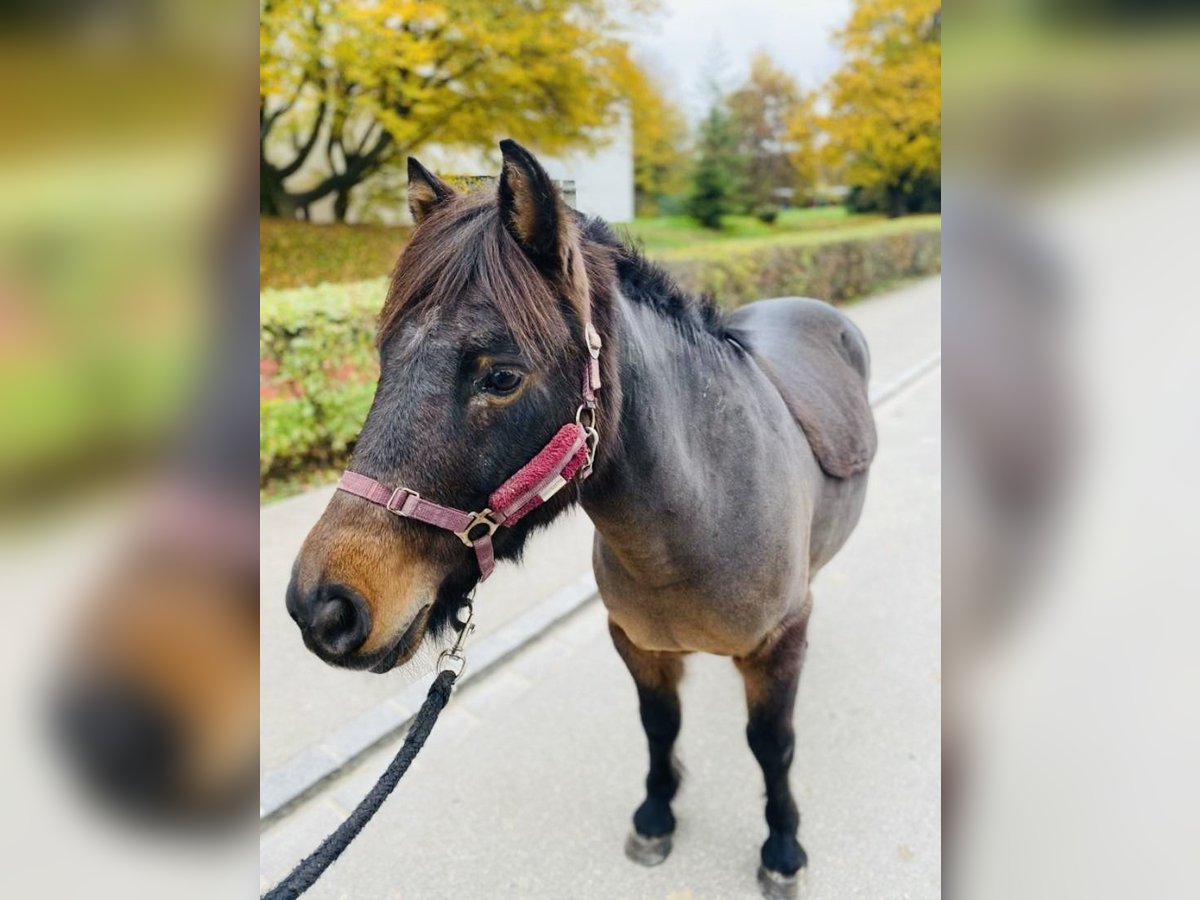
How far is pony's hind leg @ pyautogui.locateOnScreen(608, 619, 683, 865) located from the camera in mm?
2359

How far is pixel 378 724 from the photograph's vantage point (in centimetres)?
304

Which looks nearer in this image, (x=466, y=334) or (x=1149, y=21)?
(x=1149, y=21)

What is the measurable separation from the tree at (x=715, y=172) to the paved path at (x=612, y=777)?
19.0 meters

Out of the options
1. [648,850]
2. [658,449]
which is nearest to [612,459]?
[658,449]

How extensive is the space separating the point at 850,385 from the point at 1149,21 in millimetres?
2473

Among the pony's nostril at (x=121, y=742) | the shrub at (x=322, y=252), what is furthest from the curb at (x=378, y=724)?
the shrub at (x=322, y=252)

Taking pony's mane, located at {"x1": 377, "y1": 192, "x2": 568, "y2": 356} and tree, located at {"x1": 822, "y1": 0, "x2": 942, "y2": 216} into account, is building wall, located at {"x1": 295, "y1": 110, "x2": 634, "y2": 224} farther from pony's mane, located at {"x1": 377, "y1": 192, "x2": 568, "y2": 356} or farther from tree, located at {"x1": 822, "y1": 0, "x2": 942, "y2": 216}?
pony's mane, located at {"x1": 377, "y1": 192, "x2": 568, "y2": 356}

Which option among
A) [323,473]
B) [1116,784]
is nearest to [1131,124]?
[1116,784]

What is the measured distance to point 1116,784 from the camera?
725 millimetres

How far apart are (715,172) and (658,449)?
2140 centimetres

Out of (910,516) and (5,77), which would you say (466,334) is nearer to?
(5,77)

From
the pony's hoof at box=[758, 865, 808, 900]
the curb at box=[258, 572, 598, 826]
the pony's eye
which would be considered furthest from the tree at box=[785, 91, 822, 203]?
the pony's eye

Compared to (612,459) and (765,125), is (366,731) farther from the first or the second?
(765,125)

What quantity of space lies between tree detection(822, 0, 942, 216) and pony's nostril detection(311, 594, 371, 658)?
18.6m
